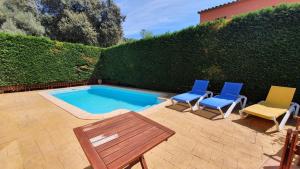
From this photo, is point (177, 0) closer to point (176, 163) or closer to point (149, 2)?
point (149, 2)

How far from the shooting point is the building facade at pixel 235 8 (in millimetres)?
9331

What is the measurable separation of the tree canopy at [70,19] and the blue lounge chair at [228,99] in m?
A: 17.9

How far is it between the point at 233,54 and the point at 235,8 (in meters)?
6.48

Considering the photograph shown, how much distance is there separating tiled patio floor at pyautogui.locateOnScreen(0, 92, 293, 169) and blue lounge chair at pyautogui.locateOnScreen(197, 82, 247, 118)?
0.41 meters

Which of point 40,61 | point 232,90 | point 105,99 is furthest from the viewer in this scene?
point 40,61

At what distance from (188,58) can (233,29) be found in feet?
7.45

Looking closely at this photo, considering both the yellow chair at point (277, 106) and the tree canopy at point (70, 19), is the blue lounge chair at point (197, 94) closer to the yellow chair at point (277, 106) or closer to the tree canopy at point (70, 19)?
the yellow chair at point (277, 106)

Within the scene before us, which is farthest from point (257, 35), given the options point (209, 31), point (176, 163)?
point (176, 163)

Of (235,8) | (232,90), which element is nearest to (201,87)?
(232,90)

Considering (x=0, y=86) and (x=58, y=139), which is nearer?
(x=58, y=139)

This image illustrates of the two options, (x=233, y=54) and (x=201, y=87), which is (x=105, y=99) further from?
(x=233, y=54)

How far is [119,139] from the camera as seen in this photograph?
1994 millimetres

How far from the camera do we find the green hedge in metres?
9.07

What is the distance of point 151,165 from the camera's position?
2662 millimetres
